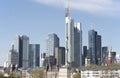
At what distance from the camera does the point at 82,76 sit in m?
172

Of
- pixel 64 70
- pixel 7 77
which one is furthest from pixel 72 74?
pixel 7 77

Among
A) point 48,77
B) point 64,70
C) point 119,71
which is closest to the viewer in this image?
point 119,71

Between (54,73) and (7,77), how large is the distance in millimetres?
21116

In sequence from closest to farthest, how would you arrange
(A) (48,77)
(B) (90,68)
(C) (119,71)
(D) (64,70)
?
1. (C) (119,71)
2. (B) (90,68)
3. (D) (64,70)
4. (A) (48,77)

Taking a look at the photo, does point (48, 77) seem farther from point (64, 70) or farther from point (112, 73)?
point (112, 73)

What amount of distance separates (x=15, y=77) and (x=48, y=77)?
14.8m

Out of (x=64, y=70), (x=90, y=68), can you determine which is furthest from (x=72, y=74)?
(x=90, y=68)

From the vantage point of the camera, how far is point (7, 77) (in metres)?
195

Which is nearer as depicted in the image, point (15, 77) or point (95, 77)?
point (95, 77)

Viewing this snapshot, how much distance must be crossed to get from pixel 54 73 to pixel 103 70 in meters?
42.5

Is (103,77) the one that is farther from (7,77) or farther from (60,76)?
(7,77)

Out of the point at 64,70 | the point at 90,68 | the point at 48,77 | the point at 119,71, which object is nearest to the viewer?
the point at 119,71

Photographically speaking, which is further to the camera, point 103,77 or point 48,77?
point 48,77

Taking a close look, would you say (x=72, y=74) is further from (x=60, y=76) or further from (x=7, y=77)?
(x=7, y=77)
